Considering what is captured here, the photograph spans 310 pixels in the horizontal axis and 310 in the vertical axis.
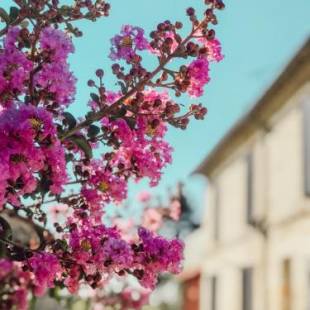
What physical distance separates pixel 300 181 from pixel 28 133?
9213 mm

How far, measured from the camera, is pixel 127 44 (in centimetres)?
333

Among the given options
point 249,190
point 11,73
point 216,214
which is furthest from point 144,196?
point 11,73

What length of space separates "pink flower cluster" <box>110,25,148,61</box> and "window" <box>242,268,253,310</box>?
35.4 ft

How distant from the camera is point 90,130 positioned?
10.7 ft

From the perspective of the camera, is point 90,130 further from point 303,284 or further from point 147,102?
point 303,284

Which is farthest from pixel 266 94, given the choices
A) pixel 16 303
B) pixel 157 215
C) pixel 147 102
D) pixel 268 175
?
pixel 147 102

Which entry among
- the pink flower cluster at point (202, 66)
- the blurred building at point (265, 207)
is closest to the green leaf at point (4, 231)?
the pink flower cluster at point (202, 66)

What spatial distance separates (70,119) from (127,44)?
46 centimetres

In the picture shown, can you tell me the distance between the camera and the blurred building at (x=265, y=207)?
37.2 feet

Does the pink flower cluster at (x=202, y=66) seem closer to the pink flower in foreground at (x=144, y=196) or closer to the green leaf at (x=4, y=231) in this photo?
the green leaf at (x=4, y=231)

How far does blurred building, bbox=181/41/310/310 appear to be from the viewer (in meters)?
11.3

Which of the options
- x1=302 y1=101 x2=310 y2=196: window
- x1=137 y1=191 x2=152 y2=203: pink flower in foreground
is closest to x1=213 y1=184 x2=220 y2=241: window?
x1=302 y1=101 x2=310 y2=196: window

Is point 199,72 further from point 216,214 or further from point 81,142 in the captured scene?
point 216,214

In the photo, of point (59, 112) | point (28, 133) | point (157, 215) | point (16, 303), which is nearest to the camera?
point (28, 133)
